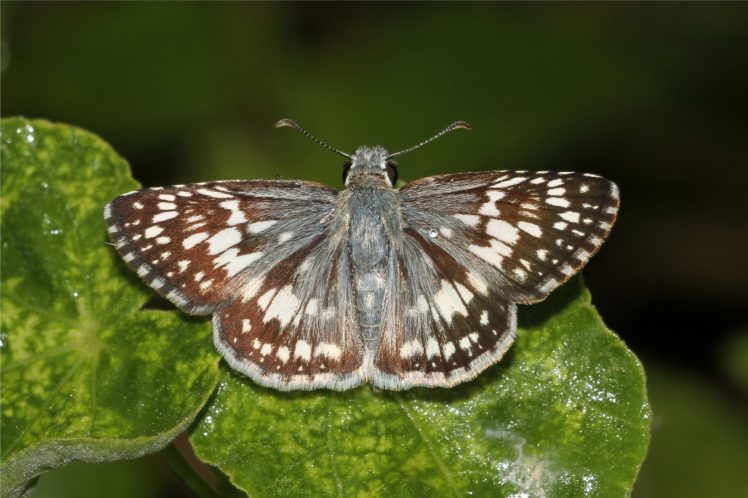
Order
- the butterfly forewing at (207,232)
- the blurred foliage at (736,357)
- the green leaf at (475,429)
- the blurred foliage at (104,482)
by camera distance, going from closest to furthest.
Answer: the green leaf at (475,429) < the butterfly forewing at (207,232) < the blurred foliage at (104,482) < the blurred foliage at (736,357)

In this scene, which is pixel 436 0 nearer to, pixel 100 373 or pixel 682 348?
pixel 682 348

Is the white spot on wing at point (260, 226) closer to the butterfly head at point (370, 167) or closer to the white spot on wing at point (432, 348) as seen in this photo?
the butterfly head at point (370, 167)

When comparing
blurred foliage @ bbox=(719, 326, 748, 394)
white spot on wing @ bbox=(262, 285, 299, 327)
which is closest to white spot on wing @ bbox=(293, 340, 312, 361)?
white spot on wing @ bbox=(262, 285, 299, 327)

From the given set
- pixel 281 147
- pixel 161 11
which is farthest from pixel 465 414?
pixel 161 11

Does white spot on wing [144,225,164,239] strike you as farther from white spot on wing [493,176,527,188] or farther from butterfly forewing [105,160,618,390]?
white spot on wing [493,176,527,188]

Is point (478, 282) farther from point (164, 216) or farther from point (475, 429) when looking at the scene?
point (164, 216)

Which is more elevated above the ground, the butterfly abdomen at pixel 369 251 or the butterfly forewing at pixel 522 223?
the butterfly forewing at pixel 522 223

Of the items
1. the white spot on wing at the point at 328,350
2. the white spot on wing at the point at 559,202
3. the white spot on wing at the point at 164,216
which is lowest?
the white spot on wing at the point at 328,350

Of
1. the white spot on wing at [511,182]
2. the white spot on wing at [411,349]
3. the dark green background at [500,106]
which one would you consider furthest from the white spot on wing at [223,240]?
the dark green background at [500,106]
